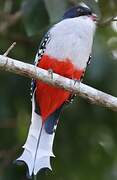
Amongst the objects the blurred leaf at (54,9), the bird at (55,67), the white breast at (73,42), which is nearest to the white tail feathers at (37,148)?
the bird at (55,67)

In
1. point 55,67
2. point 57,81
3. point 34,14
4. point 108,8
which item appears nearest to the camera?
point 57,81

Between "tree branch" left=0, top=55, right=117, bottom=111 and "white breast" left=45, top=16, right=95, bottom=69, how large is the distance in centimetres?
30

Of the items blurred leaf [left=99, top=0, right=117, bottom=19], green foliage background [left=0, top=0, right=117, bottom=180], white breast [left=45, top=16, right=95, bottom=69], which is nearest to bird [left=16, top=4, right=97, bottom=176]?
white breast [left=45, top=16, right=95, bottom=69]

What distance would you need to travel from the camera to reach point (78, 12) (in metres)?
5.39

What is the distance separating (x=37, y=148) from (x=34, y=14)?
946mm

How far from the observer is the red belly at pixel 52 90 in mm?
5145

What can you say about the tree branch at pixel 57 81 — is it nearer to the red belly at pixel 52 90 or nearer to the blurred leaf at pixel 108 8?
the red belly at pixel 52 90

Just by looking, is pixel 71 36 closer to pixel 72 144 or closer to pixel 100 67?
pixel 100 67

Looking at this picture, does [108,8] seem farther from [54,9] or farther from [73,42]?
[73,42]

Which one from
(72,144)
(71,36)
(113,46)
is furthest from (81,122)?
(71,36)

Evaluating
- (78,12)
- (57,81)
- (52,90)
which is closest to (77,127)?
(52,90)

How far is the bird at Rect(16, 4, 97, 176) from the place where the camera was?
515cm

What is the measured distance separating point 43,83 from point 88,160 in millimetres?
1022

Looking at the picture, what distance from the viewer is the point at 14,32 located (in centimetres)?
649
